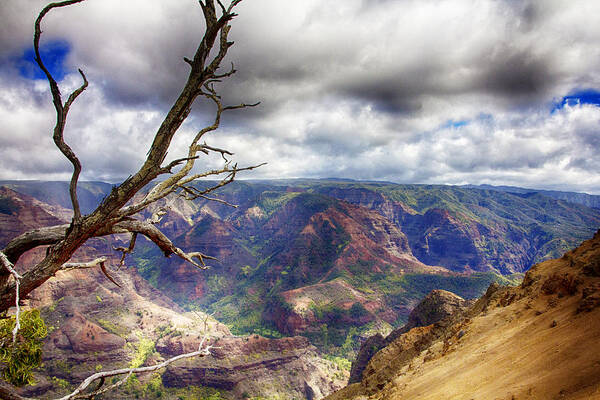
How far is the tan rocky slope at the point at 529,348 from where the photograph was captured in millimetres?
7676

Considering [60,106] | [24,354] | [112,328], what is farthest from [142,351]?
[60,106]

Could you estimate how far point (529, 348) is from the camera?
1021 cm

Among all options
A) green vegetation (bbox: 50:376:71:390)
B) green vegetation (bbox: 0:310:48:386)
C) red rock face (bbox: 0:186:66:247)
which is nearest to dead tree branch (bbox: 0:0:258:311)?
green vegetation (bbox: 0:310:48:386)

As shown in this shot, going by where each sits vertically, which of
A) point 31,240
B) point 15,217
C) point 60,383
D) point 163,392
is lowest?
point 163,392

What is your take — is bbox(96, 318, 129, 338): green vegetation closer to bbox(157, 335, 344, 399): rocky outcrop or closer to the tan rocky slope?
bbox(157, 335, 344, 399): rocky outcrop

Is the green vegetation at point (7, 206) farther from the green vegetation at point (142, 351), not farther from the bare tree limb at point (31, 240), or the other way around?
the bare tree limb at point (31, 240)

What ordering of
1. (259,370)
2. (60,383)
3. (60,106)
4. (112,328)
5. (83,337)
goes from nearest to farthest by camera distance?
(60,106) → (60,383) → (259,370) → (83,337) → (112,328)

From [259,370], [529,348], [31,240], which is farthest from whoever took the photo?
[259,370]

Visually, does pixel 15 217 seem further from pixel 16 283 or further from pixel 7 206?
pixel 16 283

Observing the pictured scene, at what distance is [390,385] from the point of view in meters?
15.6

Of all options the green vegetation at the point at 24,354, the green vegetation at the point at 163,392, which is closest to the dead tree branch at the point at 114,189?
the green vegetation at the point at 24,354

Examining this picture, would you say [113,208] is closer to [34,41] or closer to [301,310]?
[34,41]

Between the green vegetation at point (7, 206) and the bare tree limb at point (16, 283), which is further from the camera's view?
the green vegetation at point (7, 206)

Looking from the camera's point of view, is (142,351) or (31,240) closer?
(31,240)
